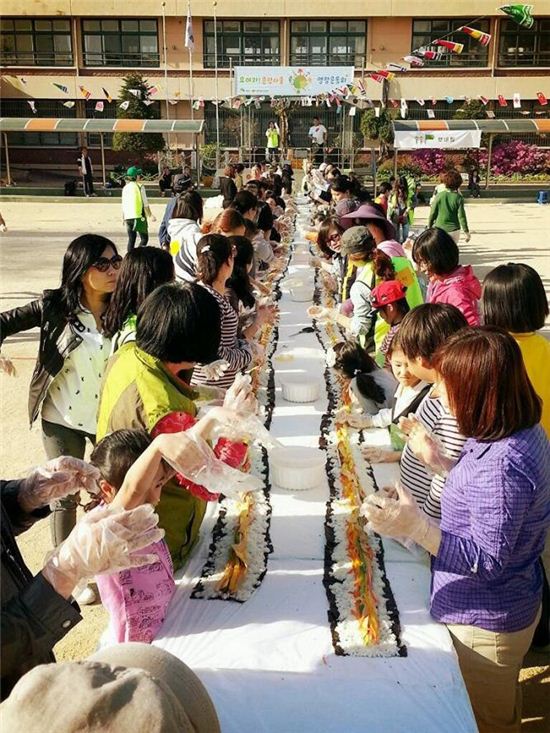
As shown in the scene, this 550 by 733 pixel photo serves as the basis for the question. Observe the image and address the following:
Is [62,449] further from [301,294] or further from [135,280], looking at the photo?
[301,294]

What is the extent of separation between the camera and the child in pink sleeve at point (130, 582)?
1.79m

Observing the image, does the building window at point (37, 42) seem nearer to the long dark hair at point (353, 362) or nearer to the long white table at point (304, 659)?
the long dark hair at point (353, 362)

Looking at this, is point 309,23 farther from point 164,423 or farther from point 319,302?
point 164,423

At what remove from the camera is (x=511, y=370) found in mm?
1699

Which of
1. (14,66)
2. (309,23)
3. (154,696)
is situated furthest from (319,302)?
(14,66)

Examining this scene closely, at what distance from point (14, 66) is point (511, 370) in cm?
3586

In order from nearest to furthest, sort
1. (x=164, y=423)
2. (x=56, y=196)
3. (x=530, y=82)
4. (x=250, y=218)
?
(x=164, y=423) → (x=250, y=218) → (x=56, y=196) → (x=530, y=82)

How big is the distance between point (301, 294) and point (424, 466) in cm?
351

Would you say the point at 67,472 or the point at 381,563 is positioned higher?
the point at 67,472

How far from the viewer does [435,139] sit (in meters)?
20.6

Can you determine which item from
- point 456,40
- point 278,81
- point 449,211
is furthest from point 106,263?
point 456,40

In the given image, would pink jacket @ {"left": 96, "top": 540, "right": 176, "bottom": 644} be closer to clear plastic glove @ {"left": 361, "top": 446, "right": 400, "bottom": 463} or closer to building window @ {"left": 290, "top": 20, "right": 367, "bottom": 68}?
clear plastic glove @ {"left": 361, "top": 446, "right": 400, "bottom": 463}

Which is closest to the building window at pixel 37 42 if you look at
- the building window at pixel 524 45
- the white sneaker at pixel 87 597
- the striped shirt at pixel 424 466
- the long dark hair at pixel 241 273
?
the building window at pixel 524 45

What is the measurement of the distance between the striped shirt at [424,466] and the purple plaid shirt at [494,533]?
269mm
